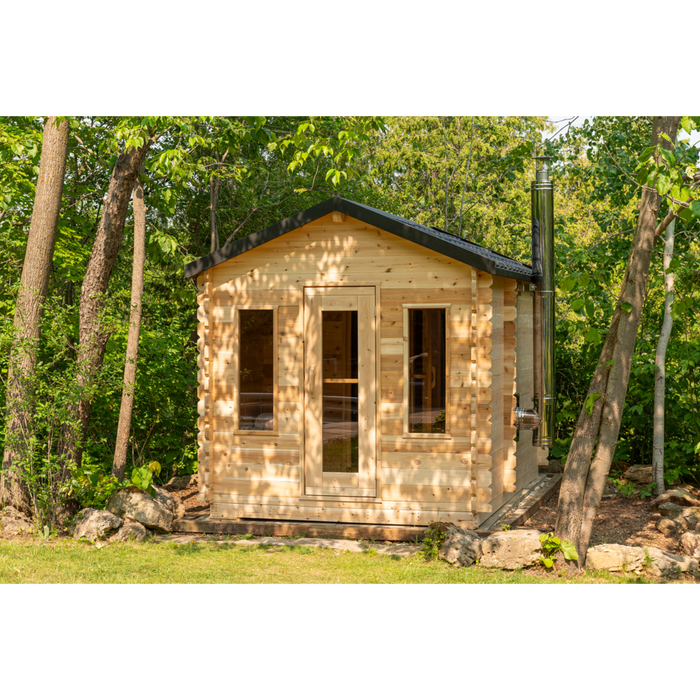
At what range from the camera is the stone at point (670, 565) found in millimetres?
6805

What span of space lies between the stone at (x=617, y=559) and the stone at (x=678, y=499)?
3.21 m

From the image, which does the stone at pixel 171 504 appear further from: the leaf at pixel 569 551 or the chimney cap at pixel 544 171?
the chimney cap at pixel 544 171

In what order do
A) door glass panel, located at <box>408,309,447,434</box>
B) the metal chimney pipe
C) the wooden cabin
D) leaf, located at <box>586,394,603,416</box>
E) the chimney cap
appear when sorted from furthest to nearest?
the chimney cap → the metal chimney pipe → door glass panel, located at <box>408,309,447,434</box> → the wooden cabin → leaf, located at <box>586,394,603,416</box>

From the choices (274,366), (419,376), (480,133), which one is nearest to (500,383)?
(419,376)

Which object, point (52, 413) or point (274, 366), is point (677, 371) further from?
point (52, 413)

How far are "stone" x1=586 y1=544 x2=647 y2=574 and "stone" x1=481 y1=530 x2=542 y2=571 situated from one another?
535mm

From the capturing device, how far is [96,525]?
834cm

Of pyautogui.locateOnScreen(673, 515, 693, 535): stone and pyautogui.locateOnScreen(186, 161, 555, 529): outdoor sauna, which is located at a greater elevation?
pyautogui.locateOnScreen(186, 161, 555, 529): outdoor sauna

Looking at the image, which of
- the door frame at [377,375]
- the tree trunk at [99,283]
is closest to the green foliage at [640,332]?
the door frame at [377,375]

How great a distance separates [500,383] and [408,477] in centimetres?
164

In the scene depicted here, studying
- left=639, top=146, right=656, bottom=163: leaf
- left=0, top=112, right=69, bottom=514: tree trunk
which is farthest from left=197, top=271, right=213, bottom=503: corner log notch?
left=639, top=146, right=656, bottom=163: leaf

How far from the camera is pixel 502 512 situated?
9078mm

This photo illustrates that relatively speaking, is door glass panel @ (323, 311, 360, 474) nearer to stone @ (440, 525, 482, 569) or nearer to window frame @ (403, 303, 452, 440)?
window frame @ (403, 303, 452, 440)

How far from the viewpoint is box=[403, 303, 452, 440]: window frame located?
8.32m
